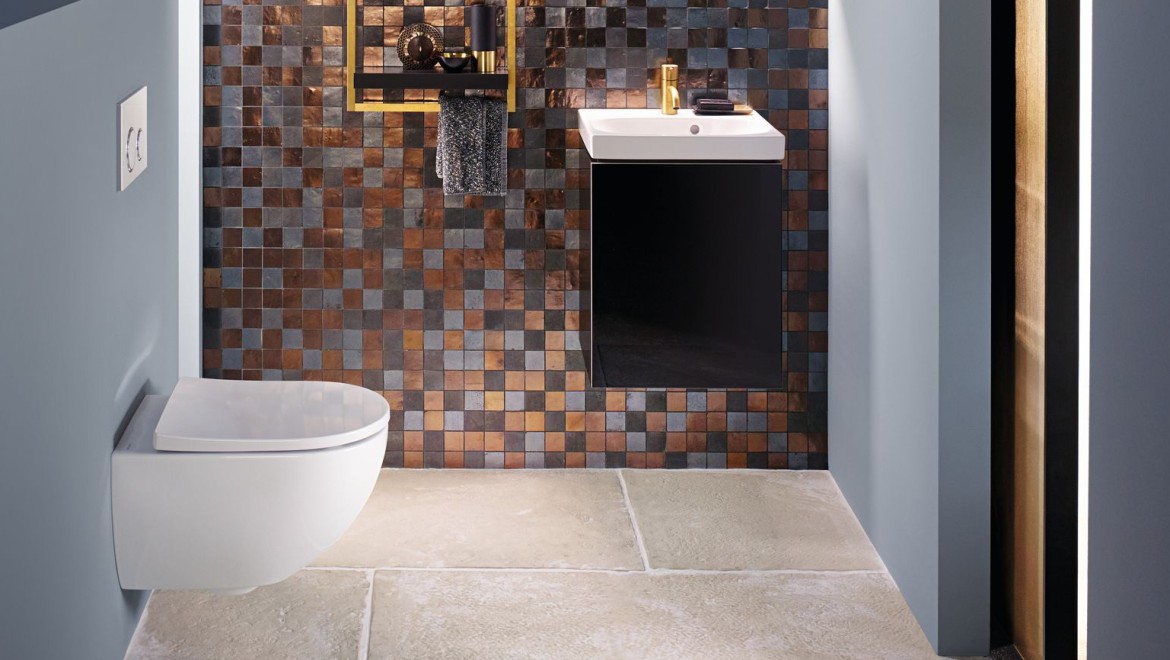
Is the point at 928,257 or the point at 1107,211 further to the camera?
the point at 928,257

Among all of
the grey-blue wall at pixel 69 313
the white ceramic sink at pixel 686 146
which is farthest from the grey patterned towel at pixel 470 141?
the grey-blue wall at pixel 69 313

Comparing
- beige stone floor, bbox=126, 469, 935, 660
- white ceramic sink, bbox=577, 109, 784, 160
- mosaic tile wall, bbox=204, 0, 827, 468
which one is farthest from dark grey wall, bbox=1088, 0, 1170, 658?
mosaic tile wall, bbox=204, 0, 827, 468

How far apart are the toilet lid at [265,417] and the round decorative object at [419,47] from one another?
128 centimetres

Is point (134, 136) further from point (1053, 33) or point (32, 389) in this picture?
point (1053, 33)

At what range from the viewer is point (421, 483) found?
11.4ft

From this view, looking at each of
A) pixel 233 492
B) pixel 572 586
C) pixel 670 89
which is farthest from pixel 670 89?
pixel 233 492

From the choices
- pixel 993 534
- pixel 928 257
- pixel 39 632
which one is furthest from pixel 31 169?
pixel 993 534

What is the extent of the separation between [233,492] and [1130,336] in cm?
142

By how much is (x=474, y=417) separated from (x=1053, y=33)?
6.52 ft

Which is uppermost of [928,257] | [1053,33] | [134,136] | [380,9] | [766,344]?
[380,9]

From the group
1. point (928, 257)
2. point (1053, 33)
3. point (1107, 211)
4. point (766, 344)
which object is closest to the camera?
point (1107, 211)

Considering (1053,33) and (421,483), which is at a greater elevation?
(1053,33)

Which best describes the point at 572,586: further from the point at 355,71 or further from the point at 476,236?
the point at 355,71

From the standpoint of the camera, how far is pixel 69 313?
184cm
